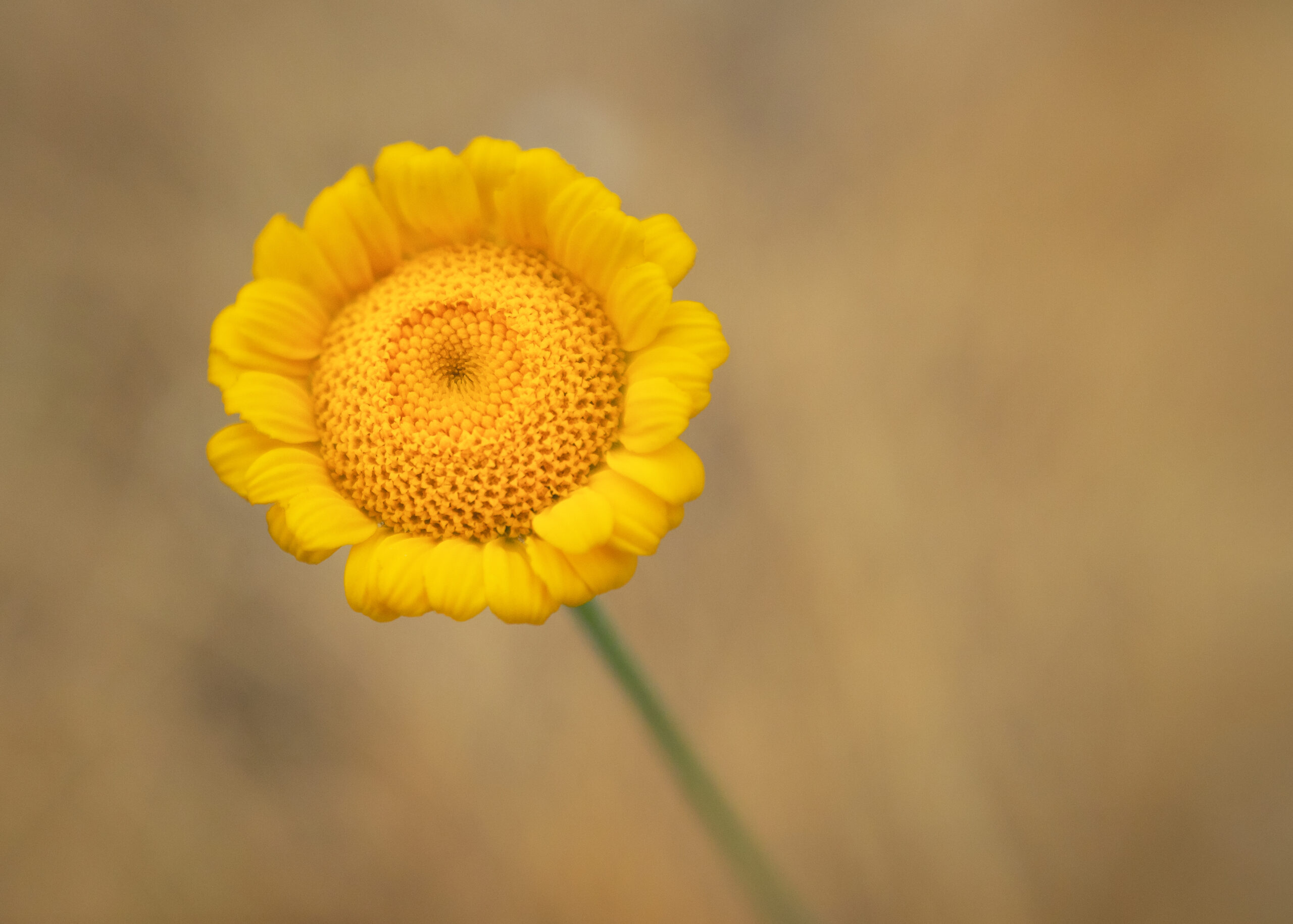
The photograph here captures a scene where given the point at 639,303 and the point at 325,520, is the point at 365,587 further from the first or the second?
the point at 639,303

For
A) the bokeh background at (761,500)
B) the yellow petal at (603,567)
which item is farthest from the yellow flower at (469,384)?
the bokeh background at (761,500)

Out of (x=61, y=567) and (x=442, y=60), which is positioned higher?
(x=442, y=60)

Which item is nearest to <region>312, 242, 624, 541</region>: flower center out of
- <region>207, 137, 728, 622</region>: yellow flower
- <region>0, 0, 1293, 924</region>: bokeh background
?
<region>207, 137, 728, 622</region>: yellow flower

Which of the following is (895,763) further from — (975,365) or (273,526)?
(273,526)

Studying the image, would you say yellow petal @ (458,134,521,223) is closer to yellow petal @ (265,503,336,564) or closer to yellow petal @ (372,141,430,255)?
yellow petal @ (372,141,430,255)

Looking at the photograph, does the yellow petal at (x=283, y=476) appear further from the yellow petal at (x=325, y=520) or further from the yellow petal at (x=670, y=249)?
the yellow petal at (x=670, y=249)

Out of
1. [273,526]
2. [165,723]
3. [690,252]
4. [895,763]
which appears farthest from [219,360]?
[895,763]
